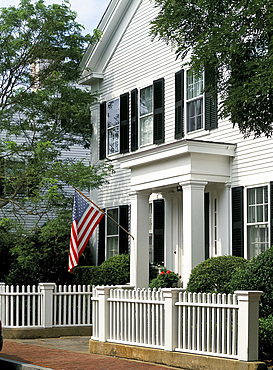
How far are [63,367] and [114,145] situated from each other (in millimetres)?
12223

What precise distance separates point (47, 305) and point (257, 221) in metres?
5.45

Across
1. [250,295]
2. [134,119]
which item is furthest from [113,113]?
[250,295]

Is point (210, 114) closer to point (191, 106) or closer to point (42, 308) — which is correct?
point (191, 106)

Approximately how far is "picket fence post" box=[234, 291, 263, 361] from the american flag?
7.84m

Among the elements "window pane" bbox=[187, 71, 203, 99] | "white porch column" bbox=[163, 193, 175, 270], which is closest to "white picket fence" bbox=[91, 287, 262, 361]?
"white porch column" bbox=[163, 193, 175, 270]

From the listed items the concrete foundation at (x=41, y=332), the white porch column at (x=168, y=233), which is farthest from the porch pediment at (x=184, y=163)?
the concrete foundation at (x=41, y=332)

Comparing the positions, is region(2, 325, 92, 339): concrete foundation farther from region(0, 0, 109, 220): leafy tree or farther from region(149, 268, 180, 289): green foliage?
region(0, 0, 109, 220): leafy tree

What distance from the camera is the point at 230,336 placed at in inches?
397

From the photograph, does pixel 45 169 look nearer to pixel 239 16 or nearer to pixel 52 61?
pixel 52 61

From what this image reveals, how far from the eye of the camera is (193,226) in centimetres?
1595

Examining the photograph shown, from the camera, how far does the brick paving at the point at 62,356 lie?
36.6 ft

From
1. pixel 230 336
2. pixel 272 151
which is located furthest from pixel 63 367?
pixel 272 151

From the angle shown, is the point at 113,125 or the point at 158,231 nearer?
the point at 158,231

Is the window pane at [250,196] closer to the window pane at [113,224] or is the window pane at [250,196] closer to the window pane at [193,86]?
the window pane at [193,86]
